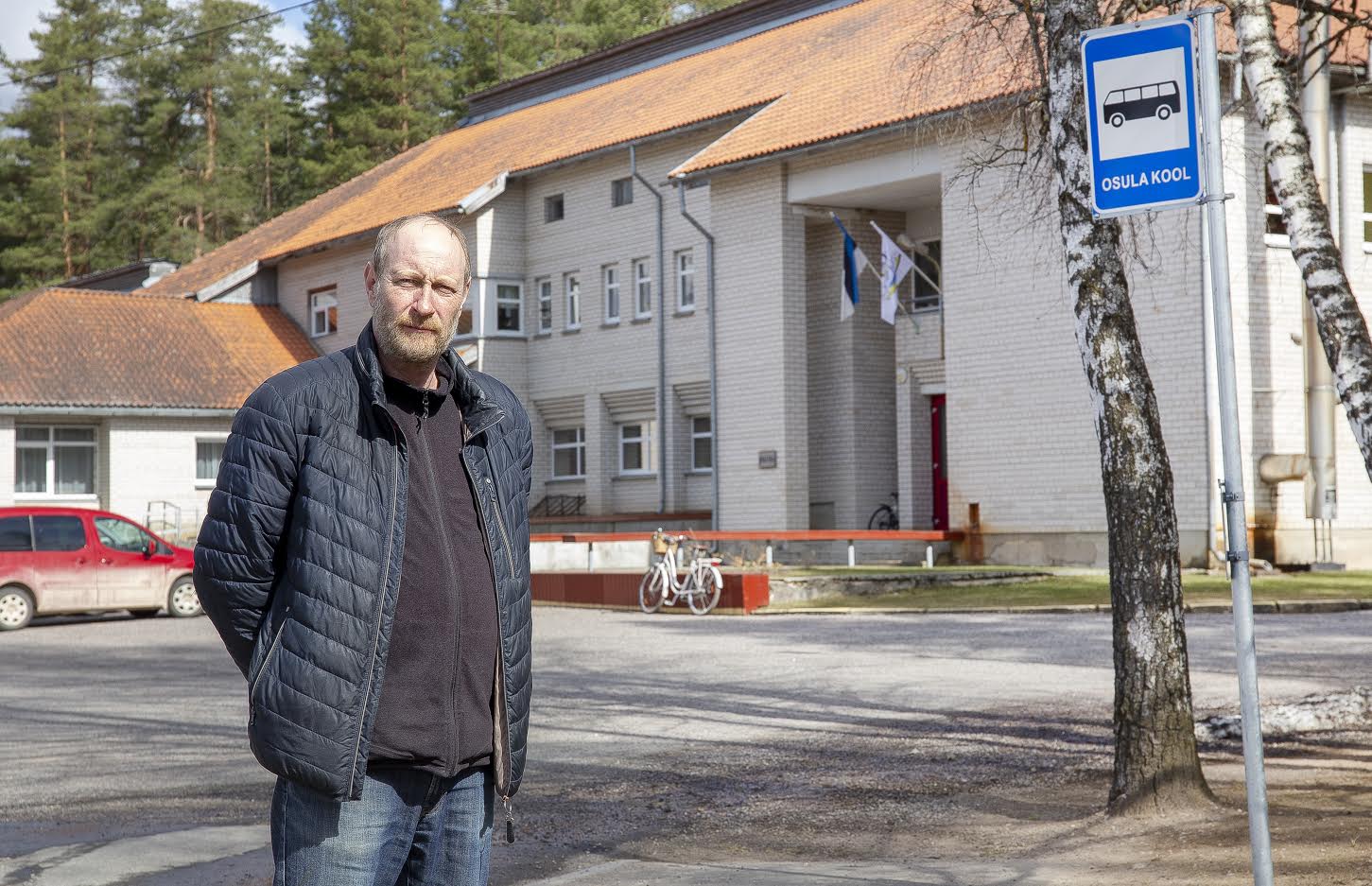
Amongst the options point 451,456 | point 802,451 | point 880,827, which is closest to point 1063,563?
point 802,451

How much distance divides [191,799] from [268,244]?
43914 mm

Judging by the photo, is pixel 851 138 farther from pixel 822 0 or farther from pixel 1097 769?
pixel 1097 769

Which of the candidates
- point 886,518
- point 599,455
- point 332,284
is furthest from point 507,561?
point 332,284

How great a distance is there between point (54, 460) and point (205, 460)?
3.63m

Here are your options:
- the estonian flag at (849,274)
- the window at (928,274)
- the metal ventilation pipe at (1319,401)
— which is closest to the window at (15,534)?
the estonian flag at (849,274)

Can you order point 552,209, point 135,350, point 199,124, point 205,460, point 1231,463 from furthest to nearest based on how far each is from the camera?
point 199,124
point 135,350
point 205,460
point 552,209
point 1231,463

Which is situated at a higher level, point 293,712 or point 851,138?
point 851,138

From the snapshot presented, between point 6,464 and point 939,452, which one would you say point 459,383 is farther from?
point 6,464

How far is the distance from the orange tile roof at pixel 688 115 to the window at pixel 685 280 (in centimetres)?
272

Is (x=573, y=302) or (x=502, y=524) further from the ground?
(x=573, y=302)

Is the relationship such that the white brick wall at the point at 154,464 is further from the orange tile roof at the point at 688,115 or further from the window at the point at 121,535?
the window at the point at 121,535

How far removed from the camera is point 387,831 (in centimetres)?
375

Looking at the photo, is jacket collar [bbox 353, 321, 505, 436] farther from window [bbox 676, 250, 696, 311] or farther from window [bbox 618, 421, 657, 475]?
window [bbox 618, 421, 657, 475]

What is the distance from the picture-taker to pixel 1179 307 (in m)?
27.2
